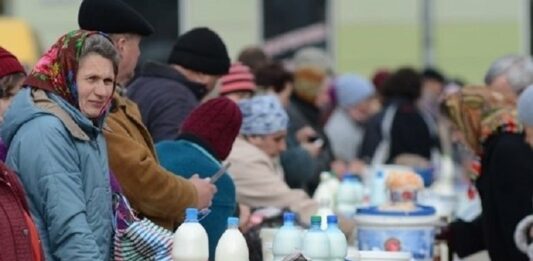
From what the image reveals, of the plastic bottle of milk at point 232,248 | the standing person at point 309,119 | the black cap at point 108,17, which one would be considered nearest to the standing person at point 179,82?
the black cap at point 108,17

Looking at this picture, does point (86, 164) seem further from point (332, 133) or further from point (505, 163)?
point (332, 133)

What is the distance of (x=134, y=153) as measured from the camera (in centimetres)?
629

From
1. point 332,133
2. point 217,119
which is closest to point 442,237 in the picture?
point 217,119

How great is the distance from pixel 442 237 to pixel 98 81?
335 centimetres

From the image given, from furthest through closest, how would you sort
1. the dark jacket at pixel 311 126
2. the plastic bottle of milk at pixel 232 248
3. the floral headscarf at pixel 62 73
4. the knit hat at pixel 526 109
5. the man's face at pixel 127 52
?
the dark jacket at pixel 311 126
the knit hat at pixel 526 109
the man's face at pixel 127 52
the plastic bottle of milk at pixel 232 248
the floral headscarf at pixel 62 73

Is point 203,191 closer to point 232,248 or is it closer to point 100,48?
point 232,248

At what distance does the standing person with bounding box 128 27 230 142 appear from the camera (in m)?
7.73

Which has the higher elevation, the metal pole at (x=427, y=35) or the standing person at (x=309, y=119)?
the standing person at (x=309, y=119)

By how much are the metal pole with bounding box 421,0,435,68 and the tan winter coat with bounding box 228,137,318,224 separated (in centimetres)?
1206

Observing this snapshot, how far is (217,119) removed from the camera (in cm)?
706

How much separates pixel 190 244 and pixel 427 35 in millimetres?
15098

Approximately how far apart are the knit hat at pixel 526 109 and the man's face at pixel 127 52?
190 cm

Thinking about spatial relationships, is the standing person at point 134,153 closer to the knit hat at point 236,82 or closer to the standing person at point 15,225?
the standing person at point 15,225

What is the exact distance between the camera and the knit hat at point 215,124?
23.1ft
